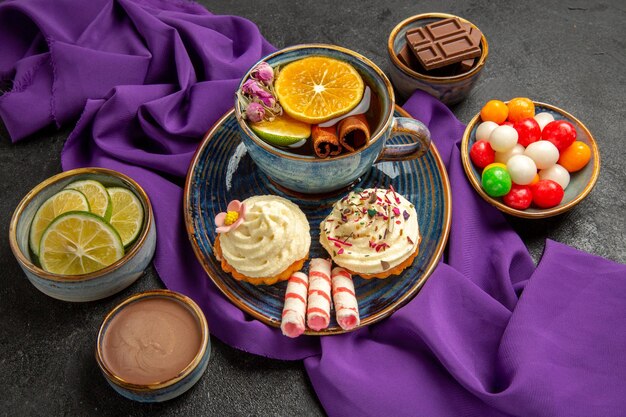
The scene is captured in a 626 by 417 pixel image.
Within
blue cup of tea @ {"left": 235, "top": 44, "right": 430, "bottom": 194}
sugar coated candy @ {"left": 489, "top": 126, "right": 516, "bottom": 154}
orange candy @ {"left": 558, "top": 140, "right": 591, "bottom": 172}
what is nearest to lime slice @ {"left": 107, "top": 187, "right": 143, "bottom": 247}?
blue cup of tea @ {"left": 235, "top": 44, "right": 430, "bottom": 194}

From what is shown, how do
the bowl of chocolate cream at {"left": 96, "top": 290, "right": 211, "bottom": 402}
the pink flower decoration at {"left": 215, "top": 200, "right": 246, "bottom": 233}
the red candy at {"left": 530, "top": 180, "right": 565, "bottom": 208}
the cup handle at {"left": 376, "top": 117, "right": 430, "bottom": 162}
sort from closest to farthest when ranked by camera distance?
the bowl of chocolate cream at {"left": 96, "top": 290, "right": 211, "bottom": 402}
the pink flower decoration at {"left": 215, "top": 200, "right": 246, "bottom": 233}
the cup handle at {"left": 376, "top": 117, "right": 430, "bottom": 162}
the red candy at {"left": 530, "top": 180, "right": 565, "bottom": 208}

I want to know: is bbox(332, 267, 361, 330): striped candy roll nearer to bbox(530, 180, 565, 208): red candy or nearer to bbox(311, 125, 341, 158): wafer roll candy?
bbox(311, 125, 341, 158): wafer roll candy

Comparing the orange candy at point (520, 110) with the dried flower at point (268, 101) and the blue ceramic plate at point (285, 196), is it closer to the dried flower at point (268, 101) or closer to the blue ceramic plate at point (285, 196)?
the blue ceramic plate at point (285, 196)

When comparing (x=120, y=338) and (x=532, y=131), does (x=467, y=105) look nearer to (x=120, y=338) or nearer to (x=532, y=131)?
(x=532, y=131)

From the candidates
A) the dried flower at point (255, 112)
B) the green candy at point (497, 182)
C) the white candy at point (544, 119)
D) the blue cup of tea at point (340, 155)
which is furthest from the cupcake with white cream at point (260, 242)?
the white candy at point (544, 119)

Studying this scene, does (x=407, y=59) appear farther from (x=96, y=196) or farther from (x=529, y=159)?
(x=96, y=196)

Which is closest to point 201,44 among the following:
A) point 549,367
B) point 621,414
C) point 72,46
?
point 72,46
